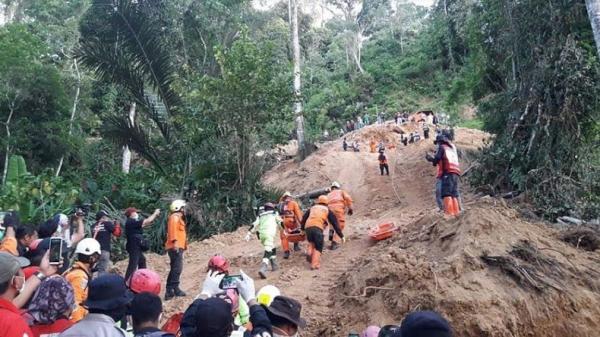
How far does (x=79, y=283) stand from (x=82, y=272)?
0.17 meters

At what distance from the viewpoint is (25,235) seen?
5789mm

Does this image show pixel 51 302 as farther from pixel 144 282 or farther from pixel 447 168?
pixel 447 168

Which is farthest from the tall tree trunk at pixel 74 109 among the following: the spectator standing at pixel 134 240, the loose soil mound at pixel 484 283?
the loose soil mound at pixel 484 283

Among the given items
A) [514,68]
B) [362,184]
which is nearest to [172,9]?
[362,184]

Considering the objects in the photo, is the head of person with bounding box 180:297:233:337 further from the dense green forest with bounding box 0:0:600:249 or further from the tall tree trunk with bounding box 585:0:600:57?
the tall tree trunk with bounding box 585:0:600:57

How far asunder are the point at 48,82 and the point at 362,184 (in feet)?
38.9

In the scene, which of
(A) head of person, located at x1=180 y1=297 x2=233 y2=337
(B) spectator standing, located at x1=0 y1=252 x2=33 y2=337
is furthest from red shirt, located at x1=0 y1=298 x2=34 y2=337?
(A) head of person, located at x1=180 y1=297 x2=233 y2=337

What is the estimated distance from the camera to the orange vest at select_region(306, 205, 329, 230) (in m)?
9.01

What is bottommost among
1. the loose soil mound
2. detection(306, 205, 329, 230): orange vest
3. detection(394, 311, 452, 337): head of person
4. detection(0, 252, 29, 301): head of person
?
the loose soil mound

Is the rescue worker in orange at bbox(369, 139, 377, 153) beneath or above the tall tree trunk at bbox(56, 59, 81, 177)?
beneath

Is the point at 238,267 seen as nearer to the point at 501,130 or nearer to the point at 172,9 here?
the point at 501,130

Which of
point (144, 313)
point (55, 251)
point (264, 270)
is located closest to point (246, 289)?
point (144, 313)

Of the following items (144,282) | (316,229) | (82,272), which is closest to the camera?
(144,282)

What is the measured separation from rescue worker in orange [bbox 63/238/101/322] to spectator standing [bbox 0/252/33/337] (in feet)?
4.35
